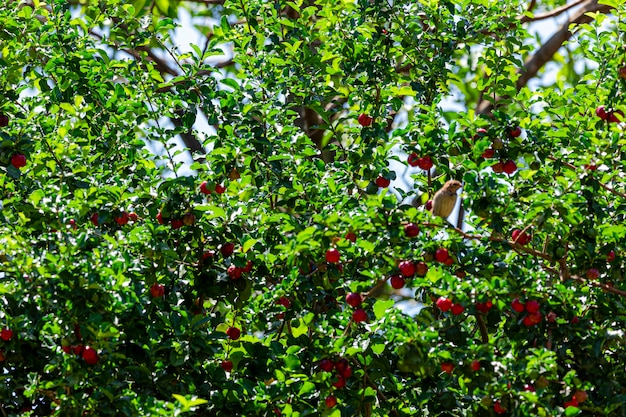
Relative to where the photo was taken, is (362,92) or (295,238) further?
(362,92)

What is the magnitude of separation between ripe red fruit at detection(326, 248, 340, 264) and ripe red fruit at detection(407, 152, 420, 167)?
1.92ft

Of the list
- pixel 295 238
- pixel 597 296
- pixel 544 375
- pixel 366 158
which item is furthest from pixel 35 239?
pixel 597 296

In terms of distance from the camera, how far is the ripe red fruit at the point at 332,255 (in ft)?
11.7

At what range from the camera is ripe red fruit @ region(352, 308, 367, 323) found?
367cm

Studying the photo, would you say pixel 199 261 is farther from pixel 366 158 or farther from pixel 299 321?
pixel 366 158

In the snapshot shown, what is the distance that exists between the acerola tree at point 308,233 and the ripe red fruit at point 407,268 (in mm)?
Result: 22

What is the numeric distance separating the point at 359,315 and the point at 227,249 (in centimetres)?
63

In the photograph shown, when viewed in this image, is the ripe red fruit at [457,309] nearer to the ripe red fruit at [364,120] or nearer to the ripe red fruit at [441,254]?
the ripe red fruit at [441,254]

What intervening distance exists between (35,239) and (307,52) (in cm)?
145

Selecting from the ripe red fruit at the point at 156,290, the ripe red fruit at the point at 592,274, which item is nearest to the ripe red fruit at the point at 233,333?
the ripe red fruit at the point at 156,290

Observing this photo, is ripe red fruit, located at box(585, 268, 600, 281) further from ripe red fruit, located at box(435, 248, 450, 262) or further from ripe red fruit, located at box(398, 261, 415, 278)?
ripe red fruit, located at box(398, 261, 415, 278)

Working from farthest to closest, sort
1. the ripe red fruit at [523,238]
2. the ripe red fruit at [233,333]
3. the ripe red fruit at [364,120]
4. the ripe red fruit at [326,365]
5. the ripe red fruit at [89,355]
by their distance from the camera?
the ripe red fruit at [364,120] → the ripe red fruit at [233,333] → the ripe red fruit at [523,238] → the ripe red fruit at [326,365] → the ripe red fruit at [89,355]

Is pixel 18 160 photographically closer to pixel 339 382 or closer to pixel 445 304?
pixel 339 382

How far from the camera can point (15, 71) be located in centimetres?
438
